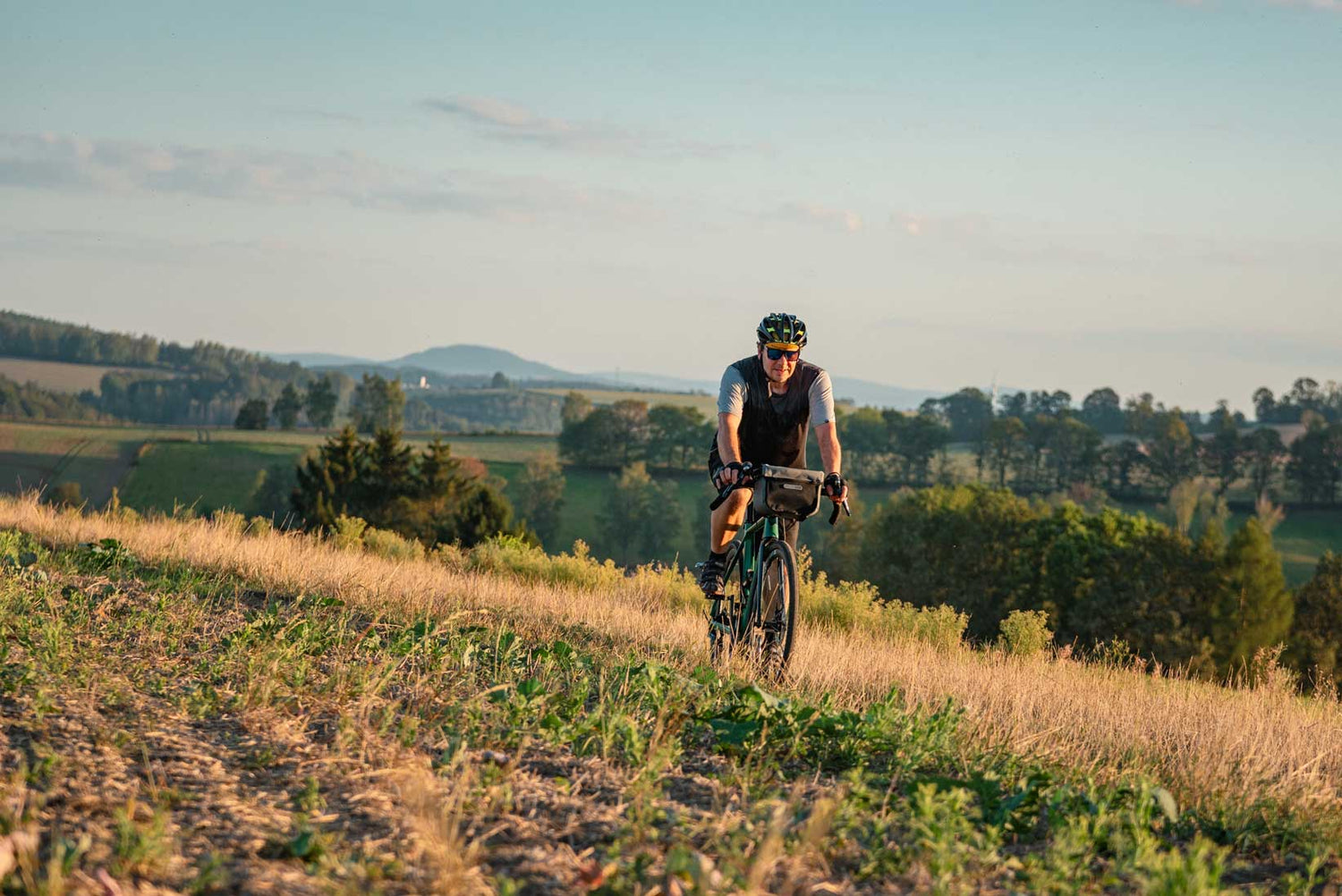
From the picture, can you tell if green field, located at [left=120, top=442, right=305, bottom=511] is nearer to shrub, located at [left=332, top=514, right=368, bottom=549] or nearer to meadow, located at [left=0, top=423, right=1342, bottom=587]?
meadow, located at [left=0, top=423, right=1342, bottom=587]

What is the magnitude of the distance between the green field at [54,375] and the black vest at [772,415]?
190031mm

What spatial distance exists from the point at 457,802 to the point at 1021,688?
4.82m

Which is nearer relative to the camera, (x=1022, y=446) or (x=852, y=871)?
(x=852, y=871)

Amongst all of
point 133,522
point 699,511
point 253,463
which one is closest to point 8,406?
point 253,463

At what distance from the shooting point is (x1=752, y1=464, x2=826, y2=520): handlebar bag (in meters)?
7.11

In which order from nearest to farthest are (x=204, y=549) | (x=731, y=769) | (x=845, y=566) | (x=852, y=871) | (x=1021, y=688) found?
(x=852, y=871) → (x=731, y=769) → (x=1021, y=688) → (x=204, y=549) → (x=845, y=566)

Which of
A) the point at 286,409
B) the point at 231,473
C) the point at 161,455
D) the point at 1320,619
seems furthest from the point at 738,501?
the point at 286,409

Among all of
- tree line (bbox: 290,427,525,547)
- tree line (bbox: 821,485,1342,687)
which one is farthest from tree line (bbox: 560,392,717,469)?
tree line (bbox: 821,485,1342,687)

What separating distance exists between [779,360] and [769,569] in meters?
1.28

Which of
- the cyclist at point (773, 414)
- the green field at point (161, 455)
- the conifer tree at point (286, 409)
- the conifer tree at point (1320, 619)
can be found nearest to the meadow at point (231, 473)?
the green field at point (161, 455)

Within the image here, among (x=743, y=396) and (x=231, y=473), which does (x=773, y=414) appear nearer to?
(x=743, y=396)

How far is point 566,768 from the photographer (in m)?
4.61

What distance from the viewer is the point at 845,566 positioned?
66.6 meters

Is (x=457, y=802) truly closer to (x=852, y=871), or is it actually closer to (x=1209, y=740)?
(x=852, y=871)
